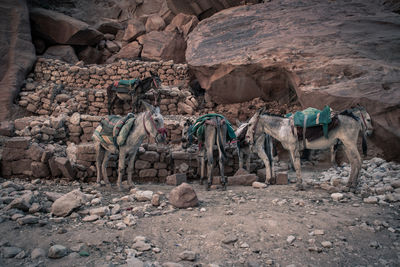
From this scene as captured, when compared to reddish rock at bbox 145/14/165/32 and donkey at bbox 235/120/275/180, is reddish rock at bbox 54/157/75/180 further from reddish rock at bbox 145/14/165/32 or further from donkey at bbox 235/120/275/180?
reddish rock at bbox 145/14/165/32

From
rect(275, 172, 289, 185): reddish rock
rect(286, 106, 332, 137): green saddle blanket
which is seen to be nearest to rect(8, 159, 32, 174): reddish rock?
rect(275, 172, 289, 185): reddish rock

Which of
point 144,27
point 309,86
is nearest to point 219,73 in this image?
point 309,86

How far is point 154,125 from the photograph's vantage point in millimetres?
4863

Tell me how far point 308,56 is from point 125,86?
7.11 m

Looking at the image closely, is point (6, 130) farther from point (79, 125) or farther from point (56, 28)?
point (56, 28)

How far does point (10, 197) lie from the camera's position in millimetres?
3717

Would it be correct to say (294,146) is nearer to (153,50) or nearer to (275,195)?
(275,195)

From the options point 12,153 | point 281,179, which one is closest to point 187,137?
point 281,179

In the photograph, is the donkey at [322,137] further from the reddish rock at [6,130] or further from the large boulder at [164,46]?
the large boulder at [164,46]

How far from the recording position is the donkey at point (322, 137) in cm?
485

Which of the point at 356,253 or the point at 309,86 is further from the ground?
the point at 309,86

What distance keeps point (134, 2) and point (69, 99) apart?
553 inches

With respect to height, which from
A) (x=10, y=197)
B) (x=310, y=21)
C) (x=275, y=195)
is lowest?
(x=275, y=195)

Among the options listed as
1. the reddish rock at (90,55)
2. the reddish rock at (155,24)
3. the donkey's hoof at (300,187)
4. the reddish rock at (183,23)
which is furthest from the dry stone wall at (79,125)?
the reddish rock at (155,24)
